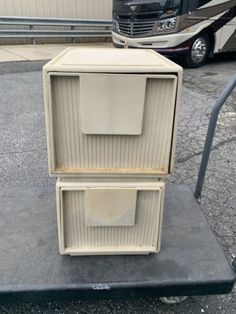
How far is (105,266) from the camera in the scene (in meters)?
1.51

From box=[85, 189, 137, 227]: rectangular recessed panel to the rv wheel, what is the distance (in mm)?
5929

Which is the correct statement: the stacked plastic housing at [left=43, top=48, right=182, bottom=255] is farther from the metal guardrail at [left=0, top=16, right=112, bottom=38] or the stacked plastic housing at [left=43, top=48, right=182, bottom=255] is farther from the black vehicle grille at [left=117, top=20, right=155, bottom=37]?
the metal guardrail at [left=0, top=16, right=112, bottom=38]

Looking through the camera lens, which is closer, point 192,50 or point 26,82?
point 26,82

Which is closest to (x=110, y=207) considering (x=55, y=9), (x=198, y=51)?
(x=198, y=51)

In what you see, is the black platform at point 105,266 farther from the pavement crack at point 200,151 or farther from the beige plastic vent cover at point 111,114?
the pavement crack at point 200,151

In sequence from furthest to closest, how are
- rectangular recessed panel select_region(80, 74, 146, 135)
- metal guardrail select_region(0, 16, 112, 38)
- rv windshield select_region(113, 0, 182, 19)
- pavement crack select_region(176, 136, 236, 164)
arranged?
1. metal guardrail select_region(0, 16, 112, 38)
2. rv windshield select_region(113, 0, 182, 19)
3. pavement crack select_region(176, 136, 236, 164)
4. rectangular recessed panel select_region(80, 74, 146, 135)

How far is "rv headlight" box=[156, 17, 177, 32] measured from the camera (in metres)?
6.11

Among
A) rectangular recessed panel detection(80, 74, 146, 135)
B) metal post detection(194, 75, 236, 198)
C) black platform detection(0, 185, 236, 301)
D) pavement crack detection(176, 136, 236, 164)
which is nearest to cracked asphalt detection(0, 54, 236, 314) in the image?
pavement crack detection(176, 136, 236, 164)

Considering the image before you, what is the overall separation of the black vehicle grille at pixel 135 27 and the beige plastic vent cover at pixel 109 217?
18.3 ft

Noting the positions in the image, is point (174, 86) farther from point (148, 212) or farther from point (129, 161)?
point (148, 212)

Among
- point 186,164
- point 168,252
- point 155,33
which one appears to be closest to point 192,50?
point 155,33

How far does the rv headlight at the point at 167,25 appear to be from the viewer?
6113mm

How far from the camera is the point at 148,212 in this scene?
150 centimetres

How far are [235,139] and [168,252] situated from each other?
2399mm
